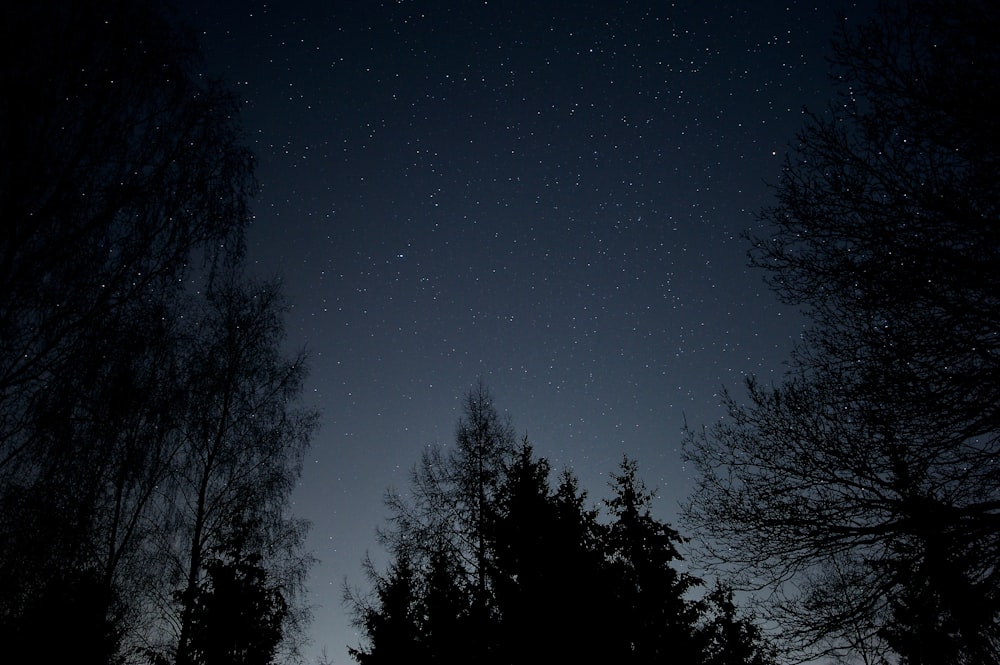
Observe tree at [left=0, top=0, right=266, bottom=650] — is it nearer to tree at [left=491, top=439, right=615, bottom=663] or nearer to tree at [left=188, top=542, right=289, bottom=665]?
tree at [left=188, top=542, right=289, bottom=665]

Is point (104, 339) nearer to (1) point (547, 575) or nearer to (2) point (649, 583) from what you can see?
(1) point (547, 575)

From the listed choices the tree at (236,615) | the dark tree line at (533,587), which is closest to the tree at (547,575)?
the dark tree line at (533,587)

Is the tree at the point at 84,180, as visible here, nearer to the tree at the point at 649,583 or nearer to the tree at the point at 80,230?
the tree at the point at 80,230

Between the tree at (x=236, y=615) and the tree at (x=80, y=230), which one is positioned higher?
the tree at (x=80, y=230)

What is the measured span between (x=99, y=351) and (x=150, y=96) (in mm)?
3683

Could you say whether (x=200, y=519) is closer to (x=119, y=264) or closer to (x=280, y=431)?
(x=280, y=431)

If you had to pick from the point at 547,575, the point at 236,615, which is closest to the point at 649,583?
the point at 547,575

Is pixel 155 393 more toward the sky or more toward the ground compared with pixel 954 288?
more toward the sky

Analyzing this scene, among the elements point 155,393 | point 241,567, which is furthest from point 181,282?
point 241,567

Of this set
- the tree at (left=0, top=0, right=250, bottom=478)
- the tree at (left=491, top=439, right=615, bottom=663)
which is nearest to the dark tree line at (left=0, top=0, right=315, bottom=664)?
the tree at (left=0, top=0, right=250, bottom=478)

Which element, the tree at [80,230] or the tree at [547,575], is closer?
the tree at [80,230]

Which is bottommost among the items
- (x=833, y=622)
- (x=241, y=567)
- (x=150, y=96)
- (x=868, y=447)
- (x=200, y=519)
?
(x=833, y=622)

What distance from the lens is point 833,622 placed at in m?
4.70

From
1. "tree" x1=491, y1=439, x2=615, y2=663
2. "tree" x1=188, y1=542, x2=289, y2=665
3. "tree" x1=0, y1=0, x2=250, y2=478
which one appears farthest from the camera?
"tree" x1=188, y1=542, x2=289, y2=665
